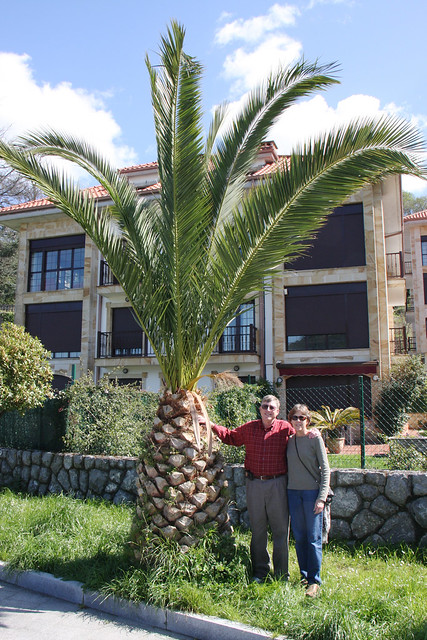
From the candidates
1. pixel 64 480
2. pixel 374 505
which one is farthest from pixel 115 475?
pixel 374 505

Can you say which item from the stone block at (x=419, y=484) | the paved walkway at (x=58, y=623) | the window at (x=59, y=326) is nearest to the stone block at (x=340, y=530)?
the stone block at (x=419, y=484)

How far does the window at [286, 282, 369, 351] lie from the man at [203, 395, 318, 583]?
1560 cm

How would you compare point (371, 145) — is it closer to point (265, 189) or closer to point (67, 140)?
point (265, 189)

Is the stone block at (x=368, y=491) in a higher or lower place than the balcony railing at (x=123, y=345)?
lower

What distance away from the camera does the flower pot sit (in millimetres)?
11767

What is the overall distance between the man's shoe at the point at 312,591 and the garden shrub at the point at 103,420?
4.74 metres

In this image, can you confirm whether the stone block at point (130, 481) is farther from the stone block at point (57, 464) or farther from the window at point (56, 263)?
the window at point (56, 263)

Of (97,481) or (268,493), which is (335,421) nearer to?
(97,481)

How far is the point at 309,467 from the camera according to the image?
477cm

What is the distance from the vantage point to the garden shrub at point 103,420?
885 cm

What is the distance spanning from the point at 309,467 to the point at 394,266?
1980 cm

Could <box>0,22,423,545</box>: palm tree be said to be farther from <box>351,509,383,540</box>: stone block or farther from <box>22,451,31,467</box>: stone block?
<box>22,451,31,467</box>: stone block

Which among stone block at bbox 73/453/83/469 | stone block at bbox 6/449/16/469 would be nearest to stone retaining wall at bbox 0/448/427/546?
stone block at bbox 73/453/83/469

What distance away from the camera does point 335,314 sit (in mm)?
20328
